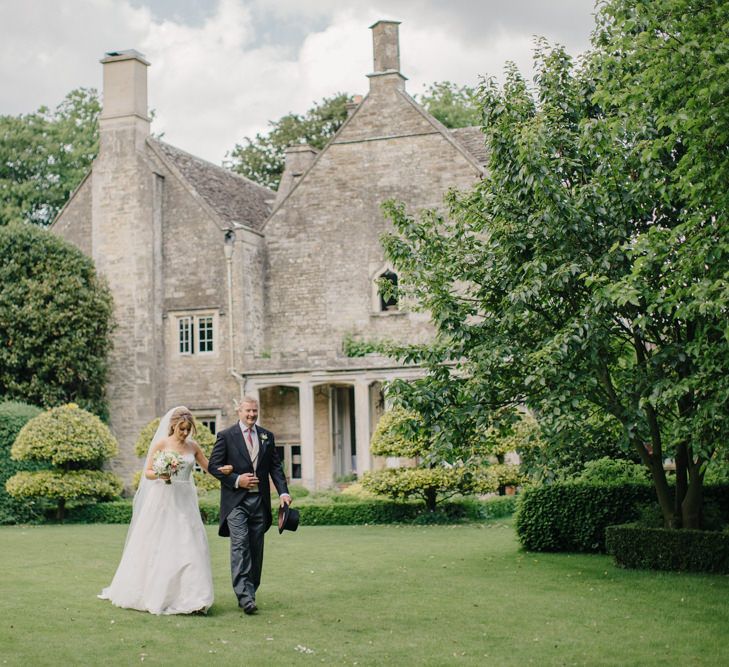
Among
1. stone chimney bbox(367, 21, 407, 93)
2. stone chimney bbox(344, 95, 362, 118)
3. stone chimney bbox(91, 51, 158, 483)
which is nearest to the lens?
stone chimney bbox(367, 21, 407, 93)

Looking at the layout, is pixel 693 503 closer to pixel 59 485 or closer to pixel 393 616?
pixel 393 616

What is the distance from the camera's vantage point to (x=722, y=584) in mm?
12758

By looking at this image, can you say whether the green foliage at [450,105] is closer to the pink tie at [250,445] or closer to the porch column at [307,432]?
the porch column at [307,432]

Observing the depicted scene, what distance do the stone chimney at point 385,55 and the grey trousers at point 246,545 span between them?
22.2 metres

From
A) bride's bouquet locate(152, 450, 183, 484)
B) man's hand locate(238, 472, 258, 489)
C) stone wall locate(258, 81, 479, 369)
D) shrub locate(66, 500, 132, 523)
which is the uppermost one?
stone wall locate(258, 81, 479, 369)

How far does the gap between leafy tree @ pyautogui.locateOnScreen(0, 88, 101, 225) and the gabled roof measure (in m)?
11.8

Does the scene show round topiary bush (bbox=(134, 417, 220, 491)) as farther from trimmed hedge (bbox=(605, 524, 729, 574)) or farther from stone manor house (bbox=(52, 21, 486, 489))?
trimmed hedge (bbox=(605, 524, 729, 574))

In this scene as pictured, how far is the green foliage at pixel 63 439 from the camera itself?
25625mm

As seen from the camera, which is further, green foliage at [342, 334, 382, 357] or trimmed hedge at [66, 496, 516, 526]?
green foliage at [342, 334, 382, 357]

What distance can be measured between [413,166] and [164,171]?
799cm

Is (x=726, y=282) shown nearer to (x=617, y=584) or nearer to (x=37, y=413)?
(x=617, y=584)

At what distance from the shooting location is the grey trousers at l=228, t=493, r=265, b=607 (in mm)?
10812

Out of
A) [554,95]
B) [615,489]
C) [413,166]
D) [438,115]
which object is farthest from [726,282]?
[438,115]

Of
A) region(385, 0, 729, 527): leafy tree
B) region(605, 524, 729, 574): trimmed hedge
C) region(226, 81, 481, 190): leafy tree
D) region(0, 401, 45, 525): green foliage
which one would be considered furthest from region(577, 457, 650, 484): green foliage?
region(226, 81, 481, 190): leafy tree
